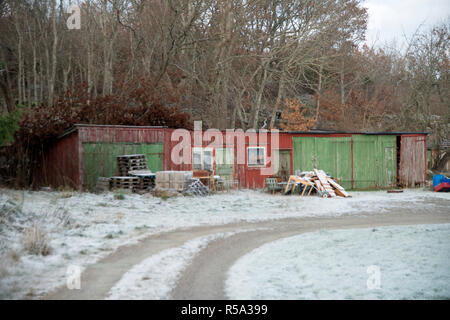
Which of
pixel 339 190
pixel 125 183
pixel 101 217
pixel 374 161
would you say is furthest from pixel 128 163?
pixel 374 161

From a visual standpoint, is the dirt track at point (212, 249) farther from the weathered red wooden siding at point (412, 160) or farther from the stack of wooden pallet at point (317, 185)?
the weathered red wooden siding at point (412, 160)

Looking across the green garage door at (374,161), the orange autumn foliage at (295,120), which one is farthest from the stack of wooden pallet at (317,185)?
the orange autumn foliage at (295,120)

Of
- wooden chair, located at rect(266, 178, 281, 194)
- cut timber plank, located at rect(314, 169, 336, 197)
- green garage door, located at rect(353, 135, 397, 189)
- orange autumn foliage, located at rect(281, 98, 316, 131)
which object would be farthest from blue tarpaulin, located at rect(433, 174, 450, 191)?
orange autumn foliage, located at rect(281, 98, 316, 131)

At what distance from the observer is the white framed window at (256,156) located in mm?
21516

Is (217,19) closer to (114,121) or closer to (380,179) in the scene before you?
(114,121)

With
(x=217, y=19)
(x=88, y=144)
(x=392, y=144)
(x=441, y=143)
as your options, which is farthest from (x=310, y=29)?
(x=88, y=144)

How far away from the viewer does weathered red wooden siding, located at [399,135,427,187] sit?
2284 cm

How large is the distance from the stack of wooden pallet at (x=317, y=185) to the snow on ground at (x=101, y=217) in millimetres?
944

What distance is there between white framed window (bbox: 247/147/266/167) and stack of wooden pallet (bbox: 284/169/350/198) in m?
2.42

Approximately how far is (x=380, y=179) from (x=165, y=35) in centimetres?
1491

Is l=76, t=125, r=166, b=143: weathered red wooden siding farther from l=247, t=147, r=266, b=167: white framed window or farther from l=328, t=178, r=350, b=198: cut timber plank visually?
l=328, t=178, r=350, b=198: cut timber plank
